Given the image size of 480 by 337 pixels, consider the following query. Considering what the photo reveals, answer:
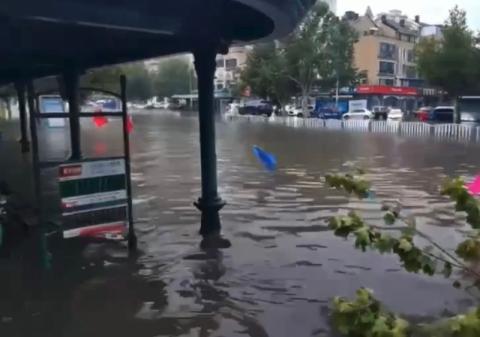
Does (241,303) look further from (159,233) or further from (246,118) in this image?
(246,118)

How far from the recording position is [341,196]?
14070 mm

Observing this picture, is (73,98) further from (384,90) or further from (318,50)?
(384,90)

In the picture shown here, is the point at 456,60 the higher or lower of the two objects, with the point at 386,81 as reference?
higher

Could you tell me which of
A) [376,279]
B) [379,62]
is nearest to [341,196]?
[376,279]

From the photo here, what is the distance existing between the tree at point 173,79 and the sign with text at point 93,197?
55712mm

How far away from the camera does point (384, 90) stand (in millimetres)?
66812

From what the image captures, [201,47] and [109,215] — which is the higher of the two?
[201,47]

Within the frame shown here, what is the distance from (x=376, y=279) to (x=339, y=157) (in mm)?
14760

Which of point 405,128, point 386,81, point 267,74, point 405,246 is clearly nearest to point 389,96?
point 386,81

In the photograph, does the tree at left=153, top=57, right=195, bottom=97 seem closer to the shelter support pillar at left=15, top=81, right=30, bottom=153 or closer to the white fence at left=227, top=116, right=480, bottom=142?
the white fence at left=227, top=116, right=480, bottom=142

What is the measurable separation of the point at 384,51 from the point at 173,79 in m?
30.9

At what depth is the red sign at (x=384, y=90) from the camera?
6531 centimetres

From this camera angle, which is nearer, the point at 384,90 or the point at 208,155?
the point at 208,155

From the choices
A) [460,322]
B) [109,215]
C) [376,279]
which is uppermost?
[460,322]
